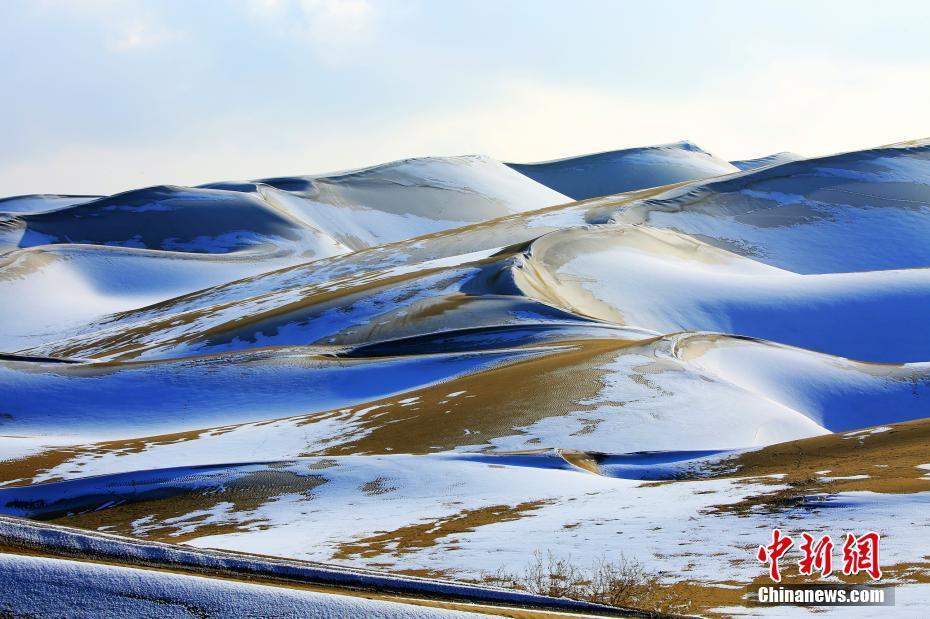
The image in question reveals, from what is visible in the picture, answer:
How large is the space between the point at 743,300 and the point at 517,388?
2197 cm

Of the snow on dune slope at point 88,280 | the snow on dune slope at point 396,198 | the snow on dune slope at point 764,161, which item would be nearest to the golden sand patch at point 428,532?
the snow on dune slope at point 88,280

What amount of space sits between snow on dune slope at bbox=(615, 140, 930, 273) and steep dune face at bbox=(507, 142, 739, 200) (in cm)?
4647

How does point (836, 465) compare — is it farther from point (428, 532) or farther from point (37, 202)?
point (37, 202)

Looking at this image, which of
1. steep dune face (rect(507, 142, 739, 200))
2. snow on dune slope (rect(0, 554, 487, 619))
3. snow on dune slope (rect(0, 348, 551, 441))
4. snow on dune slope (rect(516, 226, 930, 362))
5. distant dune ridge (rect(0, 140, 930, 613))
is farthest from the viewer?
steep dune face (rect(507, 142, 739, 200))

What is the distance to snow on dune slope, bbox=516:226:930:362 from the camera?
1645 inches

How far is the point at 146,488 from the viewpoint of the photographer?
19047 mm

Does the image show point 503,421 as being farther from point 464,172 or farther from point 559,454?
point 464,172

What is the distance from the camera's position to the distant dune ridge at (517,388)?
14.1m

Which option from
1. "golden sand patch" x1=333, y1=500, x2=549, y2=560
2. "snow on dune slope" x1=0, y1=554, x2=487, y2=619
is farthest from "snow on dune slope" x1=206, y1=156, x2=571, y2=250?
"snow on dune slope" x1=0, y1=554, x2=487, y2=619

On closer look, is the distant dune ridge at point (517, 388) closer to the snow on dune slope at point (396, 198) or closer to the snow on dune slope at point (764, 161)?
the snow on dune slope at point (396, 198)

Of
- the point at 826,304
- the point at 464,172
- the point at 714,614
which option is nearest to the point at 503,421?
the point at 714,614

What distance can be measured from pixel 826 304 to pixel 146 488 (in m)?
33.6

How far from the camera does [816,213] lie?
6669 cm

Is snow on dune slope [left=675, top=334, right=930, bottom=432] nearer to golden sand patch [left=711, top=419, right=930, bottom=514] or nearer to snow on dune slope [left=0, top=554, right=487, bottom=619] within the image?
golden sand patch [left=711, top=419, right=930, bottom=514]
